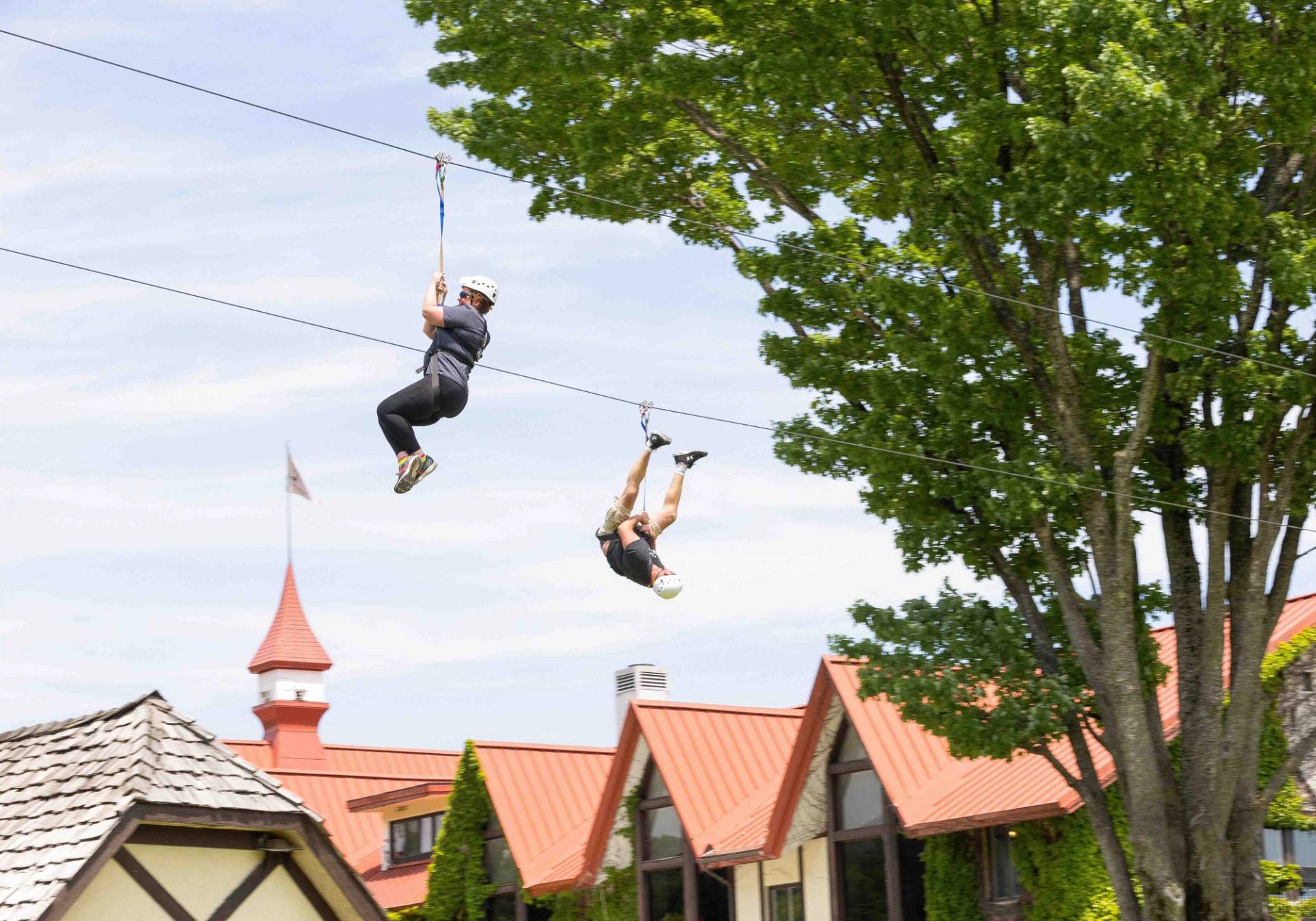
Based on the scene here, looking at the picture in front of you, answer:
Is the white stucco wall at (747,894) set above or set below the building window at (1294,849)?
below

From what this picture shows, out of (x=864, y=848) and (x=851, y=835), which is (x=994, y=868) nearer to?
(x=864, y=848)

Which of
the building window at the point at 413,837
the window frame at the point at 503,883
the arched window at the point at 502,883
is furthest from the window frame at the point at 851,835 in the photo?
the building window at the point at 413,837

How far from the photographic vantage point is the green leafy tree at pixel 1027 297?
1772cm

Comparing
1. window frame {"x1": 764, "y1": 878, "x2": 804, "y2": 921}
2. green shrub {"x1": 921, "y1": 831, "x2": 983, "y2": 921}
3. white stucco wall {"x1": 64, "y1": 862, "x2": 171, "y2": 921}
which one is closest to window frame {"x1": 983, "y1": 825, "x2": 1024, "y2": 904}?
green shrub {"x1": 921, "y1": 831, "x2": 983, "y2": 921}

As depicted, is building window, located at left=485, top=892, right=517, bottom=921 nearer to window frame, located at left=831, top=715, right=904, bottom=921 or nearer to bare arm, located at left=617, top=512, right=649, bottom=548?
window frame, located at left=831, top=715, right=904, bottom=921

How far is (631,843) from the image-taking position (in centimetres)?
3375

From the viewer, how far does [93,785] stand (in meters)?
16.7

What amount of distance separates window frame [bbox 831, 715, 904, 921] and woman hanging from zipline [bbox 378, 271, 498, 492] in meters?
16.6

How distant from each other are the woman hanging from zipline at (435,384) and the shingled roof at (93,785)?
5.09 meters

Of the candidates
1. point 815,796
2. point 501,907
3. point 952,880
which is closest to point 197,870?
point 952,880

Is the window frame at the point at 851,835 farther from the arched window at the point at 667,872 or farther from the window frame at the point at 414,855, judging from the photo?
the window frame at the point at 414,855

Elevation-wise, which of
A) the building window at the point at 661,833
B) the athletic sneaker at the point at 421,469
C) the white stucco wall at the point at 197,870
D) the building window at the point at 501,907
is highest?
the athletic sneaker at the point at 421,469

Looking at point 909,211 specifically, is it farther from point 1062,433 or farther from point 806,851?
point 806,851

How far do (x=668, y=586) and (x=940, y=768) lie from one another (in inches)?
613
